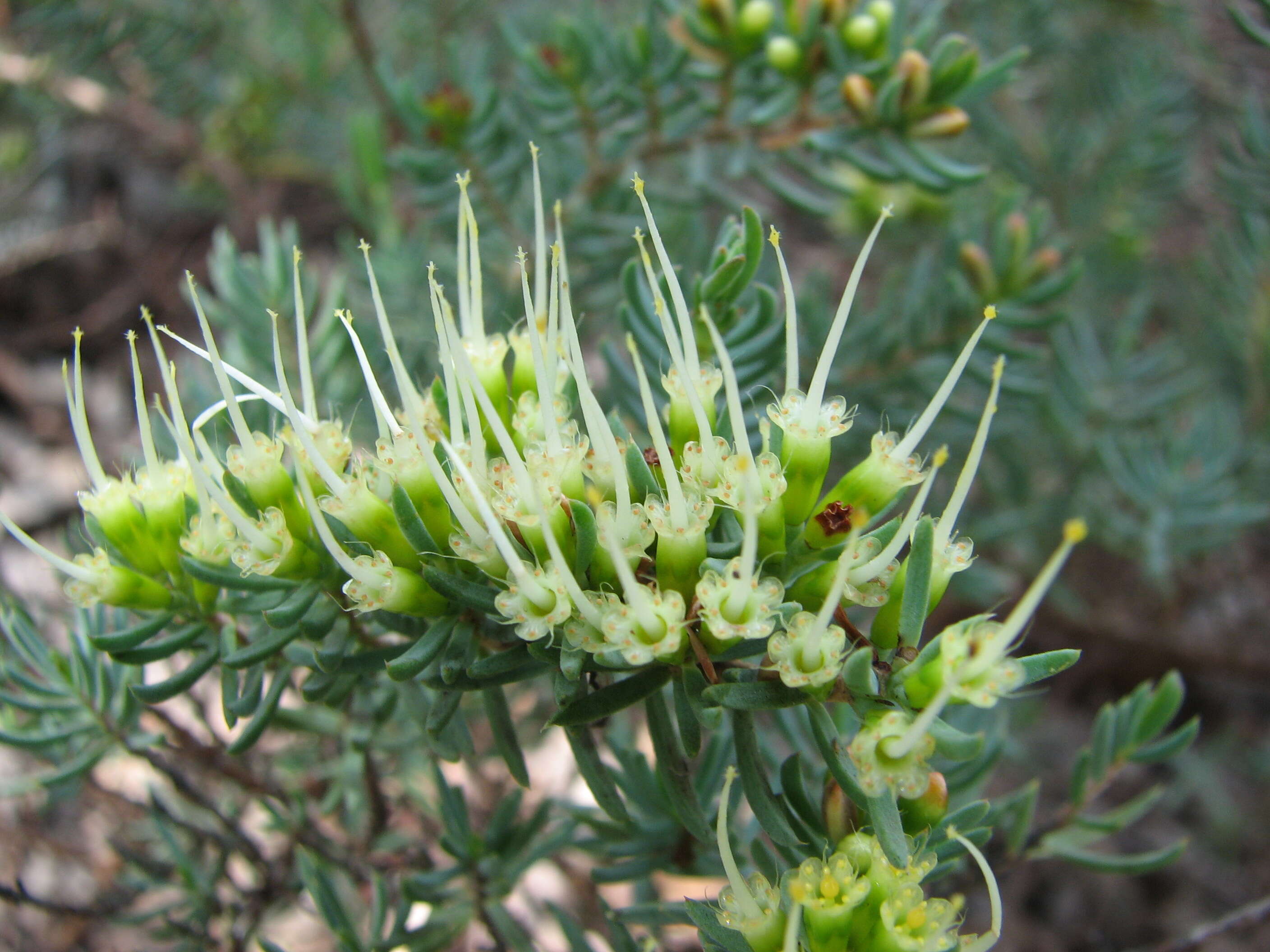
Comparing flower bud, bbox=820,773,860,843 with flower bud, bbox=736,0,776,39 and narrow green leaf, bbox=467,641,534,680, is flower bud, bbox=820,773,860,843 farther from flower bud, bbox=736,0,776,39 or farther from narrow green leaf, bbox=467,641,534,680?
flower bud, bbox=736,0,776,39

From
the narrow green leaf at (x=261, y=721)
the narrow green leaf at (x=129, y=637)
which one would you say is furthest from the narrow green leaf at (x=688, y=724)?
the narrow green leaf at (x=129, y=637)

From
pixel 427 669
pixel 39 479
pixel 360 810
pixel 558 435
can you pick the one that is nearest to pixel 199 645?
pixel 427 669

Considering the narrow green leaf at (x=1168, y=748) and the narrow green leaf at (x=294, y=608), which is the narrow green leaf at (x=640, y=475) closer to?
the narrow green leaf at (x=294, y=608)

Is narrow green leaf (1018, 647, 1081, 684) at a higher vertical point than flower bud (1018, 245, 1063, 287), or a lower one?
higher

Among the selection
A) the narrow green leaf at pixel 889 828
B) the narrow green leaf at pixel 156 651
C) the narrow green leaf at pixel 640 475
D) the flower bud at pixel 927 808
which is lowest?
the flower bud at pixel 927 808

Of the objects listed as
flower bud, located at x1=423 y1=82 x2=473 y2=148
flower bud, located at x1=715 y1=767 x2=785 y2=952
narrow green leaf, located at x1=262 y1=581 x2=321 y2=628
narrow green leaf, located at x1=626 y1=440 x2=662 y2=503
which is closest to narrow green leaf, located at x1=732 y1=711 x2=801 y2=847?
flower bud, located at x1=715 y1=767 x2=785 y2=952

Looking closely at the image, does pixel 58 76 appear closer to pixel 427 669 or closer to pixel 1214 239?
pixel 427 669
